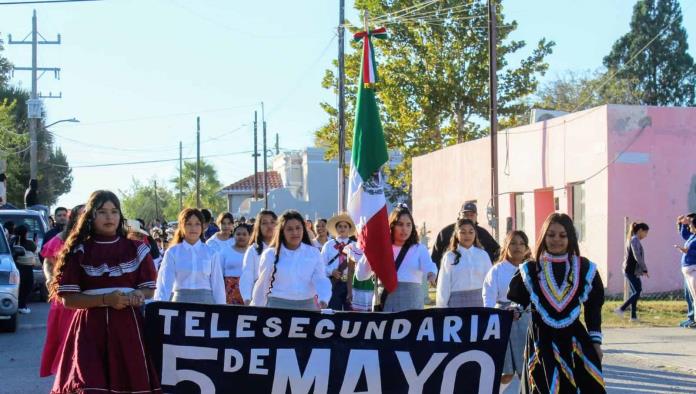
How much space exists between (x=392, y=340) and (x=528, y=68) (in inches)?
1241

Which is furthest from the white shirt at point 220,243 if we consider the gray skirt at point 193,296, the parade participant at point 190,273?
the gray skirt at point 193,296

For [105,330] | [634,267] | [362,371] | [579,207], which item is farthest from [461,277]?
[579,207]

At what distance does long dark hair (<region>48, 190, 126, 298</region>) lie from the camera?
7.10 metres

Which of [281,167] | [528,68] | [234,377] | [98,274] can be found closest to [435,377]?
[234,377]

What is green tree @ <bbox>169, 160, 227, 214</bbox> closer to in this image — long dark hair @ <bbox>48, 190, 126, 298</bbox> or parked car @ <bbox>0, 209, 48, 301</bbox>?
parked car @ <bbox>0, 209, 48, 301</bbox>

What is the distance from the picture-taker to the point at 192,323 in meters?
7.56

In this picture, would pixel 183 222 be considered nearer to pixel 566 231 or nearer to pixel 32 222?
pixel 566 231

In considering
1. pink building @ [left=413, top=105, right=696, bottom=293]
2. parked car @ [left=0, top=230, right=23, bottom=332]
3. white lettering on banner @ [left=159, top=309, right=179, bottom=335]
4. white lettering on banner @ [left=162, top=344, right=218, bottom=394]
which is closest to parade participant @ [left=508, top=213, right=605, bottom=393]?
white lettering on banner @ [left=162, top=344, right=218, bottom=394]

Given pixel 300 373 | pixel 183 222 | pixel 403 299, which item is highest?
pixel 183 222

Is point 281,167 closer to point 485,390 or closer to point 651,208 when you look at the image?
point 651,208

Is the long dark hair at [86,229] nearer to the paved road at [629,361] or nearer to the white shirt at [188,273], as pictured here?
the white shirt at [188,273]

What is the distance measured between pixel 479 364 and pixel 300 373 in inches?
50.0

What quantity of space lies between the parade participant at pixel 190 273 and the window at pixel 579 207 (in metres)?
14.3

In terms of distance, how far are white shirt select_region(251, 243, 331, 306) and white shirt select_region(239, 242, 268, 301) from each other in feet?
1.28
